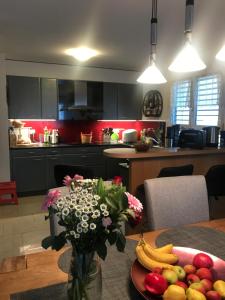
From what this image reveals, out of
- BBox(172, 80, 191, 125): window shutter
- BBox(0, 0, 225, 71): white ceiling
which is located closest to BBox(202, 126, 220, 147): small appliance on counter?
BBox(0, 0, 225, 71): white ceiling

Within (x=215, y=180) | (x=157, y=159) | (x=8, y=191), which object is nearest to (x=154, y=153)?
(x=157, y=159)

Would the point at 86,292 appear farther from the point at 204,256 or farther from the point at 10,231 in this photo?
the point at 10,231

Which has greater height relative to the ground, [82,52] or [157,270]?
[82,52]

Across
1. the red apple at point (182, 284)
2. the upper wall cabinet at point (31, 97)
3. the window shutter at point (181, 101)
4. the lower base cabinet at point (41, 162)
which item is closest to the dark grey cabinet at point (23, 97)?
the upper wall cabinet at point (31, 97)

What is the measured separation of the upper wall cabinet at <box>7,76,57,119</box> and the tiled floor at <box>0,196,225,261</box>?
154 centimetres

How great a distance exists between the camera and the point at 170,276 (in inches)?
37.4

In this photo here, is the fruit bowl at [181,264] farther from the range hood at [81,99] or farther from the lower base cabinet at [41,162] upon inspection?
the range hood at [81,99]

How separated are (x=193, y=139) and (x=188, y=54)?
1.95 m

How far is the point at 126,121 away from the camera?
596 centimetres

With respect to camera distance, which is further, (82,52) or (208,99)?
(208,99)

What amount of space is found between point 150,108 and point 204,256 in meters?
4.82

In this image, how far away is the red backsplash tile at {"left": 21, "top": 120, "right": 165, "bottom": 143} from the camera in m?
5.27

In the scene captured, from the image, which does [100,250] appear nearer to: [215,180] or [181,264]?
[181,264]

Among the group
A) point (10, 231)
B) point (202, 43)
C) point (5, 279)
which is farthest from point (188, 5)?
point (10, 231)
